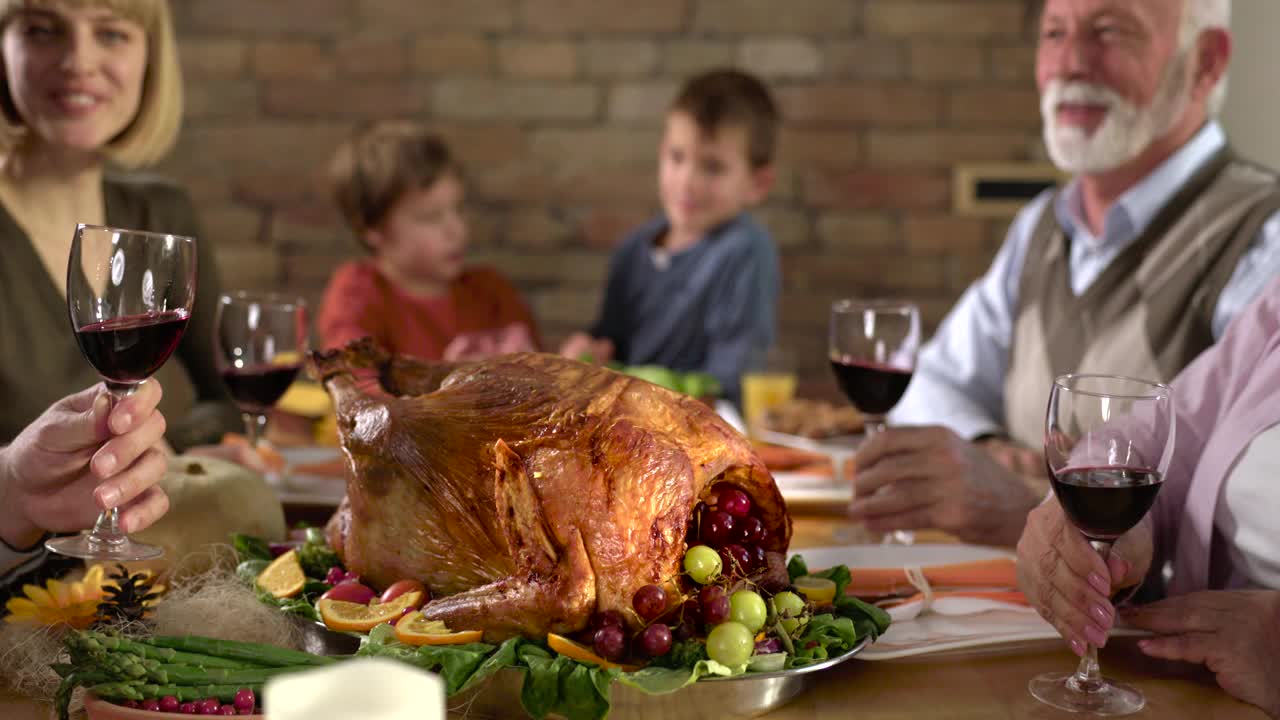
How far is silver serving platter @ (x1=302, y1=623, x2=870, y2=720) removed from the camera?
3.11ft

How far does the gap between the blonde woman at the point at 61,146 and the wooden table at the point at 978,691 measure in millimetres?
1096

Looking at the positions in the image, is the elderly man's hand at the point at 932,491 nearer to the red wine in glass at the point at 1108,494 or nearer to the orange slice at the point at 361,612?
the red wine in glass at the point at 1108,494

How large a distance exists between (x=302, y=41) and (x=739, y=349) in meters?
1.89

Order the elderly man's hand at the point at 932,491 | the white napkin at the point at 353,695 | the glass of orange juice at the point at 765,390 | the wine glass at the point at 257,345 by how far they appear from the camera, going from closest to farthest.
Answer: the white napkin at the point at 353,695
the elderly man's hand at the point at 932,491
the wine glass at the point at 257,345
the glass of orange juice at the point at 765,390

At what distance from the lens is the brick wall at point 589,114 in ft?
13.2

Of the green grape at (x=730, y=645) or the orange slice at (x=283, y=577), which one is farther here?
the orange slice at (x=283, y=577)

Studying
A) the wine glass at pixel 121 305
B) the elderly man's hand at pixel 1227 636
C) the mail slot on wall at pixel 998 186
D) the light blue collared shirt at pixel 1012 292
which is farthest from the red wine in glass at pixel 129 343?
the mail slot on wall at pixel 998 186

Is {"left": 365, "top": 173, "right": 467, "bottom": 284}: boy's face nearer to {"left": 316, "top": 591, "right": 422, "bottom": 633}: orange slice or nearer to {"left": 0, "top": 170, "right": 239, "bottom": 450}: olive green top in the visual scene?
{"left": 0, "top": 170, "right": 239, "bottom": 450}: olive green top

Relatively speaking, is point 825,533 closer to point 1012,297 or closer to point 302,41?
point 1012,297

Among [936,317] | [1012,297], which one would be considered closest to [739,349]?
[1012,297]

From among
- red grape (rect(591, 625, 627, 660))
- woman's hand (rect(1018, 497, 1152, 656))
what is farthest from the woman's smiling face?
woman's hand (rect(1018, 497, 1152, 656))

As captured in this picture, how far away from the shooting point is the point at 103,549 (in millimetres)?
1077

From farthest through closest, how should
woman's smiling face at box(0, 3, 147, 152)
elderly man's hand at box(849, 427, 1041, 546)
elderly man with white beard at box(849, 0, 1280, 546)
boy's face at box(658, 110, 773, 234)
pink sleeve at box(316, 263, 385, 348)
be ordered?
1. boy's face at box(658, 110, 773, 234)
2. pink sleeve at box(316, 263, 385, 348)
3. elderly man with white beard at box(849, 0, 1280, 546)
4. woman's smiling face at box(0, 3, 147, 152)
5. elderly man's hand at box(849, 427, 1041, 546)

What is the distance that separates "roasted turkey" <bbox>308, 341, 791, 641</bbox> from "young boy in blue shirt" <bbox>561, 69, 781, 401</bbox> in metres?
2.01
